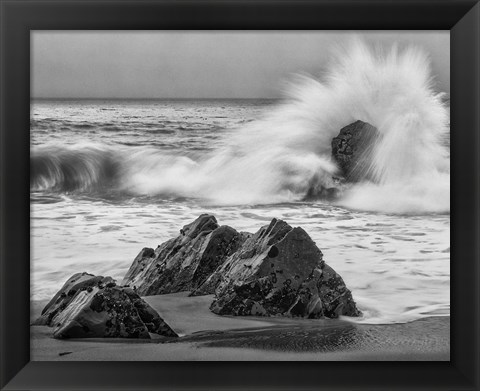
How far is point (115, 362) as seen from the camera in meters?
2.90

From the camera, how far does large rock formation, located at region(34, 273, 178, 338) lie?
289 centimetres

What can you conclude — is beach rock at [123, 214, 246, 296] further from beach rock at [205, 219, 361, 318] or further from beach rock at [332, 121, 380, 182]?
beach rock at [332, 121, 380, 182]

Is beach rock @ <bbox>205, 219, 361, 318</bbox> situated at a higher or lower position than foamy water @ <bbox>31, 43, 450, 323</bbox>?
lower

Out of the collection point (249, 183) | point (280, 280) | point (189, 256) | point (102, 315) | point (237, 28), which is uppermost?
point (237, 28)

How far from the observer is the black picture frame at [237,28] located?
2.89 metres

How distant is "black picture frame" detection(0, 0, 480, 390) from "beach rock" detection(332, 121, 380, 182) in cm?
36

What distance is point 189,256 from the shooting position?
3.02 m

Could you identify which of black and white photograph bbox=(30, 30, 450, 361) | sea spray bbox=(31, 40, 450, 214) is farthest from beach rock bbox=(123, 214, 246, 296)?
sea spray bbox=(31, 40, 450, 214)

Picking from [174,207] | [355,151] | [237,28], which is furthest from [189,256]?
[237,28]

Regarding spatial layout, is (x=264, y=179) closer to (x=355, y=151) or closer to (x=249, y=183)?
(x=249, y=183)

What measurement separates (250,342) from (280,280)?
0.97 ft
